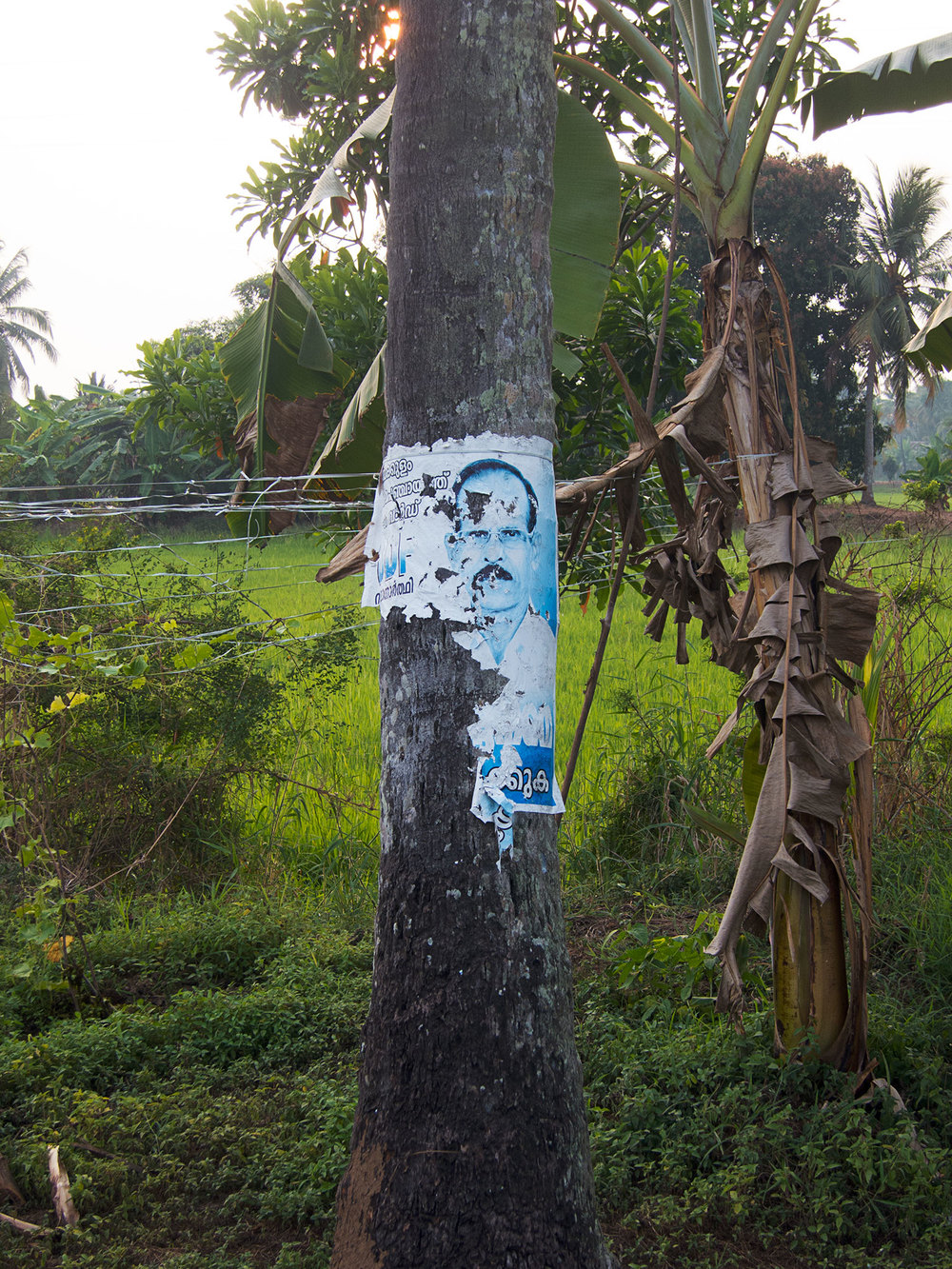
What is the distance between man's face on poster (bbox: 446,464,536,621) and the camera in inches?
57.6

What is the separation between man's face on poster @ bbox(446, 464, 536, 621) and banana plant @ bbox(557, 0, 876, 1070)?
737 millimetres

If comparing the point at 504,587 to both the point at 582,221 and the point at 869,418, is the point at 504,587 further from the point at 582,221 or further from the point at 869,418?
the point at 869,418

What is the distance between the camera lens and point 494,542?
1469 millimetres

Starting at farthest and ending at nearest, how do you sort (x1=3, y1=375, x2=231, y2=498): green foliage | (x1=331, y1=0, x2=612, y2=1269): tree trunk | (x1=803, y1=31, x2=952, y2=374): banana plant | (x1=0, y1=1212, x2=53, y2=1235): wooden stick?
(x1=3, y1=375, x2=231, y2=498): green foliage
(x1=803, y1=31, x2=952, y2=374): banana plant
(x1=0, y1=1212, x2=53, y2=1235): wooden stick
(x1=331, y1=0, x2=612, y2=1269): tree trunk

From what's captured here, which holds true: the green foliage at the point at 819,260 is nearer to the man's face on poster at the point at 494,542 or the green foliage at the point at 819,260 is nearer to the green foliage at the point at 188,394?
the green foliage at the point at 188,394

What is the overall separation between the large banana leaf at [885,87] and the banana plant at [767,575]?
653mm

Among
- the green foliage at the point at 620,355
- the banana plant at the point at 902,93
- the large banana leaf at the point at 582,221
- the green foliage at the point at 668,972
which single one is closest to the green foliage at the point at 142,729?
the green foliage at the point at 620,355

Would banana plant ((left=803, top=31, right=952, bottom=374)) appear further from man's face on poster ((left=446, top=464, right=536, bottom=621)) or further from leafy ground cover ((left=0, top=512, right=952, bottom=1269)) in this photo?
man's face on poster ((left=446, top=464, right=536, bottom=621))

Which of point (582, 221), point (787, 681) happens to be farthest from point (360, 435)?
point (787, 681)

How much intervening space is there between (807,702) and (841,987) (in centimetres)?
72

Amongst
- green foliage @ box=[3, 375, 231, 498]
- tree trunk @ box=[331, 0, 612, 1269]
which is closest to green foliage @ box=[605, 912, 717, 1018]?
tree trunk @ box=[331, 0, 612, 1269]

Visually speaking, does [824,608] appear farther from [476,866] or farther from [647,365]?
[647,365]

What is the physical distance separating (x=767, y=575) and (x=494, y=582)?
1182 millimetres

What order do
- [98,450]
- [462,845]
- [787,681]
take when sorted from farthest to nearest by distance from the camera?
[98,450] → [787,681] → [462,845]
